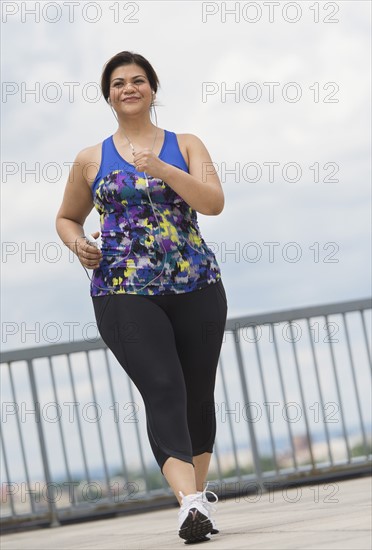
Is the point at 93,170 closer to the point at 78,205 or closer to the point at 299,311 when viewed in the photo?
the point at 78,205

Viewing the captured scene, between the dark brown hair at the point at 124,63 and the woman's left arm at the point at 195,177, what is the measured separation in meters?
0.27

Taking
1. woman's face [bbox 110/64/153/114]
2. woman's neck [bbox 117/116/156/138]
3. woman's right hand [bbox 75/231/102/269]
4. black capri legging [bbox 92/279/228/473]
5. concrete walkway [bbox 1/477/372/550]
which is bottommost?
concrete walkway [bbox 1/477/372/550]

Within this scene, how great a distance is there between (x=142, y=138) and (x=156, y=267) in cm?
53

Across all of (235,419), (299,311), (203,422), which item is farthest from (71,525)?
(203,422)

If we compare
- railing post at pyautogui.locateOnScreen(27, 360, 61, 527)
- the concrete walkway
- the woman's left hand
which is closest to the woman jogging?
the woman's left hand

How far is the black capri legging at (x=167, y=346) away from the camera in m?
3.96

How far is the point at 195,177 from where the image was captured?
4.05 m

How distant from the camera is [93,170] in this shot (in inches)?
165

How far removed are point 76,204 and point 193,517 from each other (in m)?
1.30

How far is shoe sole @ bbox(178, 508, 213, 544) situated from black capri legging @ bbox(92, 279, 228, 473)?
0.71 feet

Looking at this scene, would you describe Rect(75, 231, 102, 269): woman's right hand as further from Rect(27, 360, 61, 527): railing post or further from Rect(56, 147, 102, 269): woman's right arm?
Rect(27, 360, 61, 527): railing post

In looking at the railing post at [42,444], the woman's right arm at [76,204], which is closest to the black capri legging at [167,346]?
the woman's right arm at [76,204]

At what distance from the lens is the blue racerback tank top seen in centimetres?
401

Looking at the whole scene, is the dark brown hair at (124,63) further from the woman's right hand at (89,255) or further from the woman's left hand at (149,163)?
the woman's right hand at (89,255)
